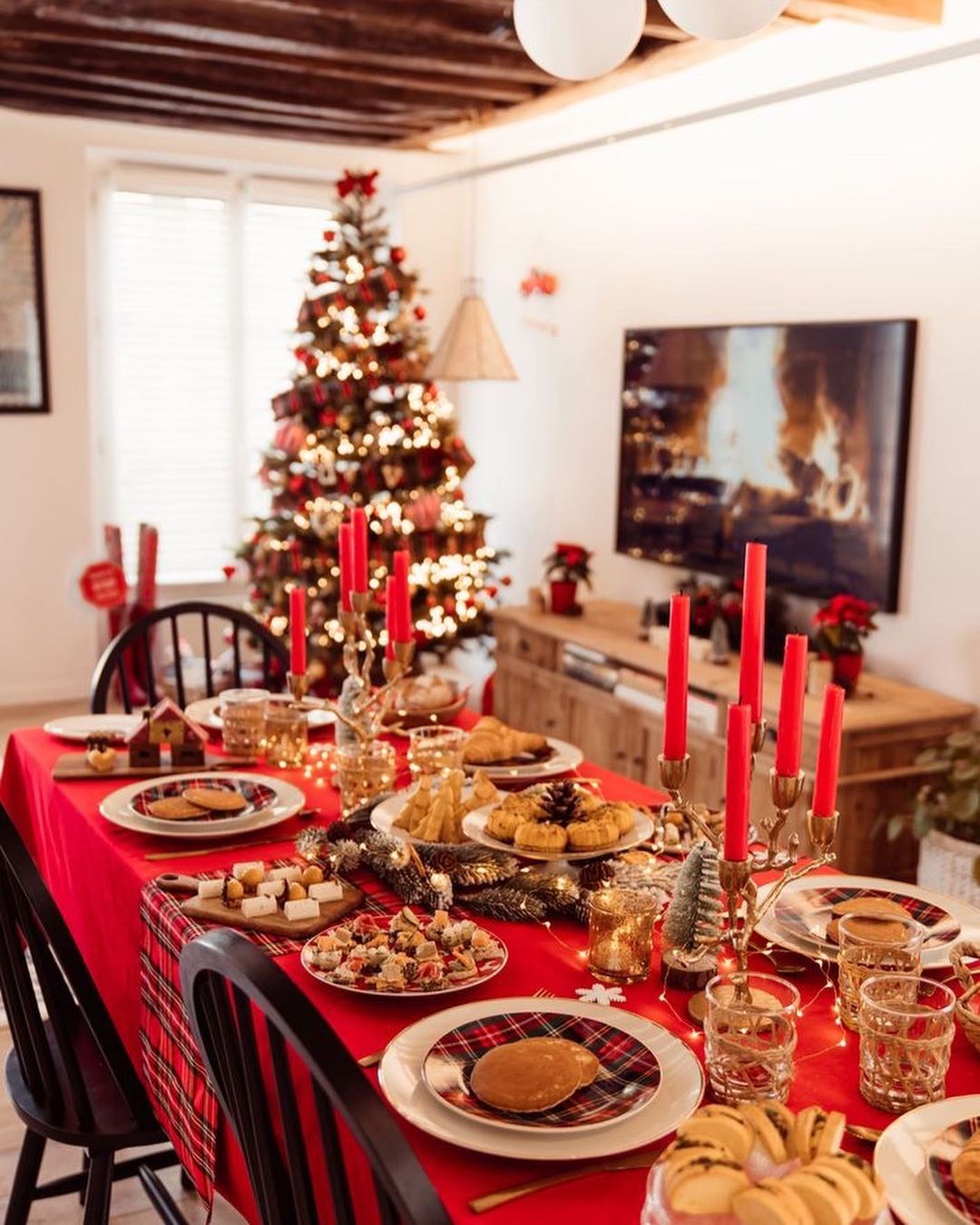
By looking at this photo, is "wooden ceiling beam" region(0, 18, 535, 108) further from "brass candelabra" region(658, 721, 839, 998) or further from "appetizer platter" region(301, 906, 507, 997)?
"brass candelabra" region(658, 721, 839, 998)

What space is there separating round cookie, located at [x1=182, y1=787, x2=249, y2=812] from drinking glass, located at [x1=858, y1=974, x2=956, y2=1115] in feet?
3.82

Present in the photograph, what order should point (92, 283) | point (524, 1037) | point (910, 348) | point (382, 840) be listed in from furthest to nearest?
point (92, 283) < point (910, 348) < point (382, 840) < point (524, 1037)

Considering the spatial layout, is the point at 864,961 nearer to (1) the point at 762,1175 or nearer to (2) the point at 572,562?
(1) the point at 762,1175

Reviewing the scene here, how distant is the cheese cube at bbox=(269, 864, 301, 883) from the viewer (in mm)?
1894

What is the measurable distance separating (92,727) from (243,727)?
1.36 feet

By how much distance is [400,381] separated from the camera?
5.46 m

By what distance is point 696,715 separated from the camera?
3961mm

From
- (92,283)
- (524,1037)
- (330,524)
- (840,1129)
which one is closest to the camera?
(840,1129)

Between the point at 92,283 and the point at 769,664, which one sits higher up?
the point at 92,283

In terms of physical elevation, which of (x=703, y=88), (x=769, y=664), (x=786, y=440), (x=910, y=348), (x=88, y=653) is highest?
(x=703, y=88)

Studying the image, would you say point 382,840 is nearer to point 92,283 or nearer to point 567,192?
point 567,192

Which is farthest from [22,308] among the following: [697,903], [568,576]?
[697,903]

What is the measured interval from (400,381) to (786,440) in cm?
185

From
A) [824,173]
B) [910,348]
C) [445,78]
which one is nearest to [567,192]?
[445,78]
